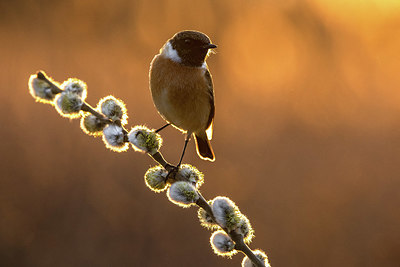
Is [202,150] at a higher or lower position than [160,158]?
lower

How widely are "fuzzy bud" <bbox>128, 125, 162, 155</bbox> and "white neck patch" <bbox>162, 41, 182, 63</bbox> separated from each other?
1.05 m

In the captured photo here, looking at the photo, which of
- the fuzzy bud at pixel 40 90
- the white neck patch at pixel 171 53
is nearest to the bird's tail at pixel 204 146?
the white neck patch at pixel 171 53

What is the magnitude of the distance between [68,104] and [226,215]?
627 millimetres

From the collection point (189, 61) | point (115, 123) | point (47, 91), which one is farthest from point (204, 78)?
point (47, 91)

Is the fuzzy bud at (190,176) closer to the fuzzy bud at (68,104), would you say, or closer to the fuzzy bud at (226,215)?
the fuzzy bud at (226,215)

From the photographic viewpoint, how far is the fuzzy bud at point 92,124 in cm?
152

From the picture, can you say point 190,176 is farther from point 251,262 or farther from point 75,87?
point 75,87

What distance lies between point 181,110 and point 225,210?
117cm

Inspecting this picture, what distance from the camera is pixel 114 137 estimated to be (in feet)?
4.98

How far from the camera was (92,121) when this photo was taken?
5.05ft

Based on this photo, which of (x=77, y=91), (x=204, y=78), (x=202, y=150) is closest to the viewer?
(x=77, y=91)

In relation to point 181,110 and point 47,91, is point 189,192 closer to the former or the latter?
point 47,91

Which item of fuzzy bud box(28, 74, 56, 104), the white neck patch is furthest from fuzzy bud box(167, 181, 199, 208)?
the white neck patch

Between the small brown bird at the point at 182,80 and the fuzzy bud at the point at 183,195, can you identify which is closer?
the fuzzy bud at the point at 183,195
